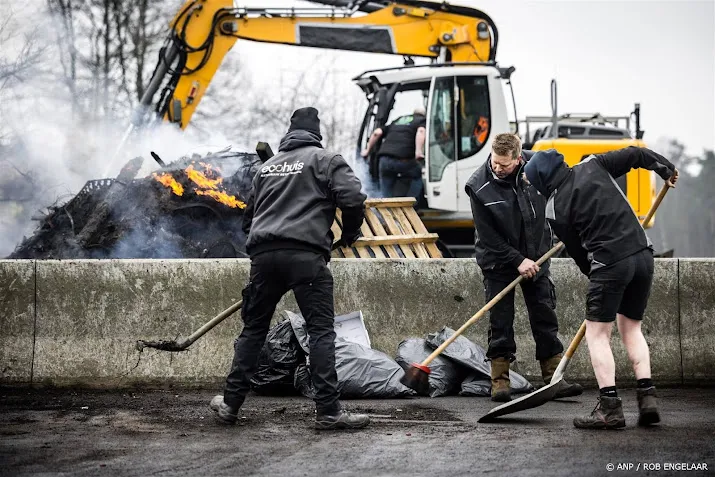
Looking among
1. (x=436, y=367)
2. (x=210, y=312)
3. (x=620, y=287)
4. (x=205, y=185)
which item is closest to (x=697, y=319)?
(x=436, y=367)

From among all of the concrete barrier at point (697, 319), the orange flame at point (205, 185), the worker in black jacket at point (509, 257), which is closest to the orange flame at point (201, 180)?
the orange flame at point (205, 185)

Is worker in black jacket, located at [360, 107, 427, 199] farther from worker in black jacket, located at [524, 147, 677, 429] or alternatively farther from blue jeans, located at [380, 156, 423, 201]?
worker in black jacket, located at [524, 147, 677, 429]

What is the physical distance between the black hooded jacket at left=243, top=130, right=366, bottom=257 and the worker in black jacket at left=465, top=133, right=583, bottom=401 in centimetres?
130

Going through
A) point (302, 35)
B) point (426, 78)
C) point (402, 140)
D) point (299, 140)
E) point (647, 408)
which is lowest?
point (647, 408)

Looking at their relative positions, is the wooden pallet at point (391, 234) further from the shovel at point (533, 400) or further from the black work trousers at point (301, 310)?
the shovel at point (533, 400)

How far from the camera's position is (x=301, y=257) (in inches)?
238

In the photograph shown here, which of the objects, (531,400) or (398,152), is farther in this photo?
(398,152)

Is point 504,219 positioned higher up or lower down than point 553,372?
higher up

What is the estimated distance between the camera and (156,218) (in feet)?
36.5

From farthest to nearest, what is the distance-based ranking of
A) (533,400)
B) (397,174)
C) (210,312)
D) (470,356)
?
(397,174) < (210,312) < (470,356) < (533,400)

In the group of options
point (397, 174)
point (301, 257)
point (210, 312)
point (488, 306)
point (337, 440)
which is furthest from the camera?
point (397, 174)

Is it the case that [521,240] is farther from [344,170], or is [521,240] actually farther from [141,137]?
[141,137]

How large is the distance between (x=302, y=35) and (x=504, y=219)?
26.6 feet

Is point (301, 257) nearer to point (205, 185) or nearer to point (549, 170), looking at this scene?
point (549, 170)
